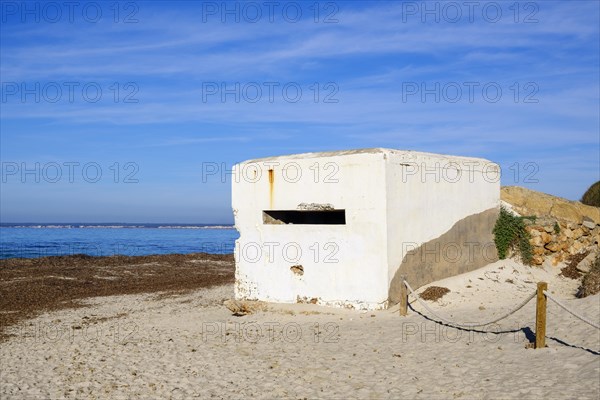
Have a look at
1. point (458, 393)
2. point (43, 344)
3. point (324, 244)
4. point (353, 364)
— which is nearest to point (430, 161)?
point (324, 244)

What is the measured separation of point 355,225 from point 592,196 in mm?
16838

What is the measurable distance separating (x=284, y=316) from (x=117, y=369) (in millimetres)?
4293

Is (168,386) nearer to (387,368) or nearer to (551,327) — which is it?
(387,368)

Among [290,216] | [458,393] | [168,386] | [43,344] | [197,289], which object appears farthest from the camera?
[197,289]

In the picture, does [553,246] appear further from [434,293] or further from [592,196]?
[592,196]

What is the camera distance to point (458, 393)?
24.2 ft

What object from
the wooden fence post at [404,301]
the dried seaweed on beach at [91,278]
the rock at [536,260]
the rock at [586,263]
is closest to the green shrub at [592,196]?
the rock at [586,263]

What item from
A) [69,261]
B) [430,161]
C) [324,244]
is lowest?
[69,261]

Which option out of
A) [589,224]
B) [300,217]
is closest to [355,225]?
[300,217]

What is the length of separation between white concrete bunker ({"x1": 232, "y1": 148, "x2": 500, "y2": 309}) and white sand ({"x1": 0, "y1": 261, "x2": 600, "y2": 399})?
0.60 meters

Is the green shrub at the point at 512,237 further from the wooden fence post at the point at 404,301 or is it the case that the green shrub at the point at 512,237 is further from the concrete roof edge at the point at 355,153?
the wooden fence post at the point at 404,301

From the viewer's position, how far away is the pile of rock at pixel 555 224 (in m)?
15.9

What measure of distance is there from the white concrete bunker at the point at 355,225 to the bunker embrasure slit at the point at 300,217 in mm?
48

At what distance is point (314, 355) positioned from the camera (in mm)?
9586
